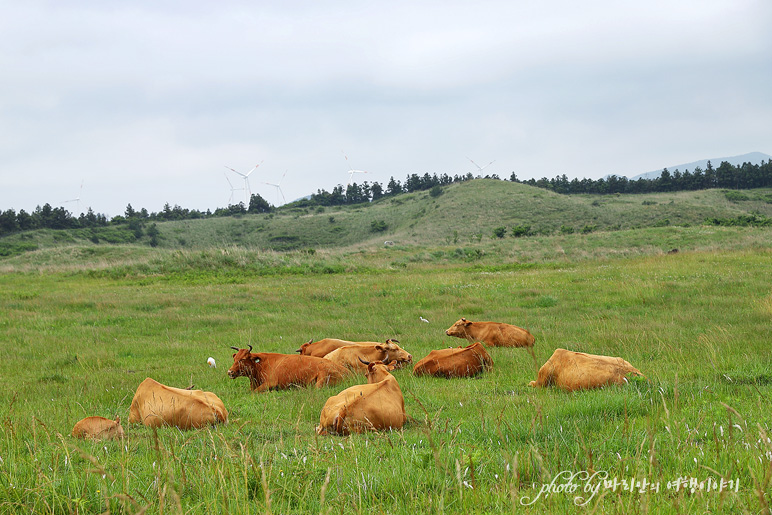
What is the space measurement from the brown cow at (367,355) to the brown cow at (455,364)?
559mm

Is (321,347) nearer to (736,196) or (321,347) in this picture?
(321,347)

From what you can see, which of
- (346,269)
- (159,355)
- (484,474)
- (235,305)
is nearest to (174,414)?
(484,474)

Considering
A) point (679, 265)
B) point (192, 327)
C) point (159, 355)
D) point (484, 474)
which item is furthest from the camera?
point (679, 265)

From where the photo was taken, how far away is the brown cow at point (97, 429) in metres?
5.58

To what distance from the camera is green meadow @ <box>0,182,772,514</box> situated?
10.7 feet

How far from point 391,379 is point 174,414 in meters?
2.67

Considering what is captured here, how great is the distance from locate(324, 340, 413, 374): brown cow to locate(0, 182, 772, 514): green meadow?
0.52m

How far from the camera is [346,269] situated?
3262 cm

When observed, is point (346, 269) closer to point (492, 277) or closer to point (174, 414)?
point (492, 277)

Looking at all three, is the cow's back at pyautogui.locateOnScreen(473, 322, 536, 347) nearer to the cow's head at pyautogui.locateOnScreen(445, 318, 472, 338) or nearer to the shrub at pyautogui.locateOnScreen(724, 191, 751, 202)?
the cow's head at pyautogui.locateOnScreen(445, 318, 472, 338)

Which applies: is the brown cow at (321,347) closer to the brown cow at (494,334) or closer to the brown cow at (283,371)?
the brown cow at (283,371)

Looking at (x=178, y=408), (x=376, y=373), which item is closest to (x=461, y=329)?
(x=376, y=373)

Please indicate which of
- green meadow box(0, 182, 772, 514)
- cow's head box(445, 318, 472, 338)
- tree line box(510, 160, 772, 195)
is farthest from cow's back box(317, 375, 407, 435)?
tree line box(510, 160, 772, 195)

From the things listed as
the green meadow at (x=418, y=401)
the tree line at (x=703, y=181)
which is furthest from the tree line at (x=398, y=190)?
the green meadow at (x=418, y=401)
